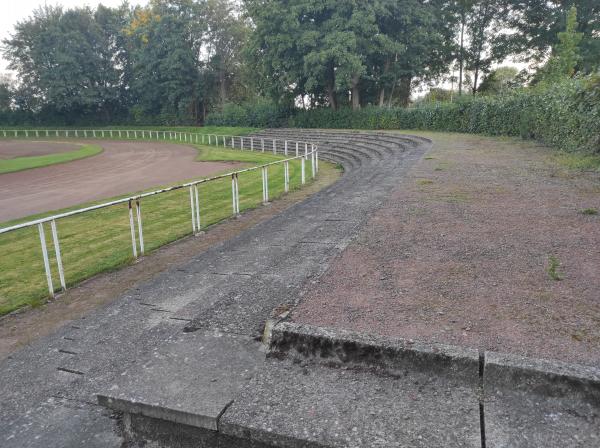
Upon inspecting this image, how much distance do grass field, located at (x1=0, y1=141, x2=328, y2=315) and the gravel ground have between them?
4197mm

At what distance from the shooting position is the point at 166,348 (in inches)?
153

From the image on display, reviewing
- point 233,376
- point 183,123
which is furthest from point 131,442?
point 183,123

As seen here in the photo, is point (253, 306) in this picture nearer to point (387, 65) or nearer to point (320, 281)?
point (320, 281)

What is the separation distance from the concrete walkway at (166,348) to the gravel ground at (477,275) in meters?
0.53

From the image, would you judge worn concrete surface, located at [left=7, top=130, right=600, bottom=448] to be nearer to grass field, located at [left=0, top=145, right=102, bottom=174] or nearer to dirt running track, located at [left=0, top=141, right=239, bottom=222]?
dirt running track, located at [left=0, top=141, right=239, bottom=222]

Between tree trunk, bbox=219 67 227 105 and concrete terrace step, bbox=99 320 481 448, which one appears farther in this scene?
tree trunk, bbox=219 67 227 105

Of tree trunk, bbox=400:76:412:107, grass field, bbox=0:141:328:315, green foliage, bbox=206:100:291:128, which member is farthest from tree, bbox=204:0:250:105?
grass field, bbox=0:141:328:315

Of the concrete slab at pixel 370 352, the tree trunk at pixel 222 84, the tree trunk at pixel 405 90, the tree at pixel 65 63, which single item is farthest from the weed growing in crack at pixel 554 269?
the tree at pixel 65 63

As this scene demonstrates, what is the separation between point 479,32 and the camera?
45875 millimetres

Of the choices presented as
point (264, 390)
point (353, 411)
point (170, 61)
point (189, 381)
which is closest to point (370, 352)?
point (353, 411)

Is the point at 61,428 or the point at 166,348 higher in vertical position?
the point at 166,348

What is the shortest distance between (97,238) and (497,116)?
2145 cm

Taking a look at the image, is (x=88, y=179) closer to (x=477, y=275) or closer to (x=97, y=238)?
(x=97, y=238)

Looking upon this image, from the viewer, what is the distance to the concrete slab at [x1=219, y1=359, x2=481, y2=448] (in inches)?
109
